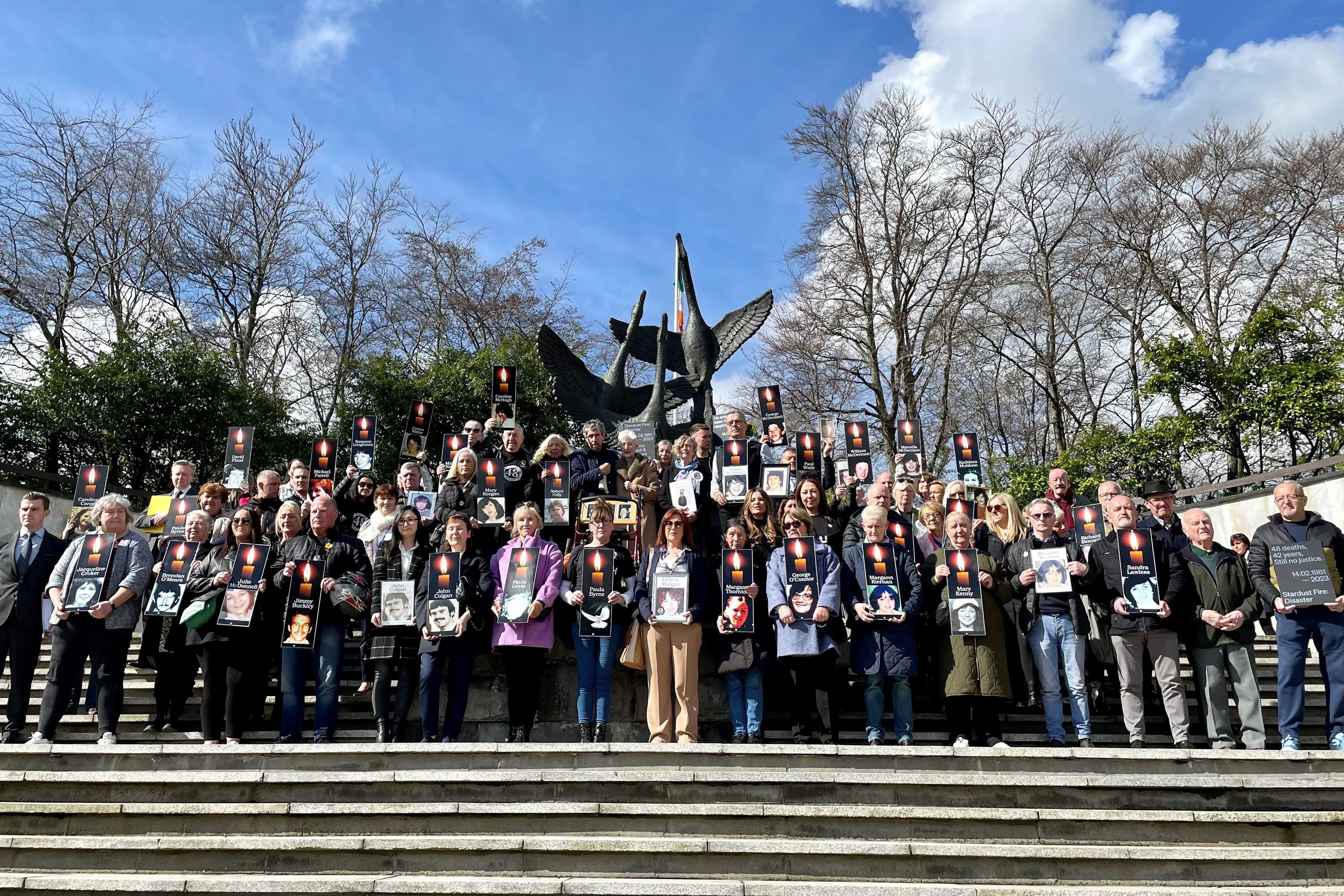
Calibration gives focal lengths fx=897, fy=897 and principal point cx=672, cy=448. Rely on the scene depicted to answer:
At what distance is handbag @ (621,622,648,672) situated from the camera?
19.5 ft

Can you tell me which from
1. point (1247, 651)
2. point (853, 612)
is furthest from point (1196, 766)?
point (853, 612)

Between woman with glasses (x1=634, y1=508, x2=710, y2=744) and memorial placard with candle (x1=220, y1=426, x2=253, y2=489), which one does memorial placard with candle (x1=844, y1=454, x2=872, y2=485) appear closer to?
woman with glasses (x1=634, y1=508, x2=710, y2=744)

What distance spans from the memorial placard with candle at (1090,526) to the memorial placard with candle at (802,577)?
6.08 ft

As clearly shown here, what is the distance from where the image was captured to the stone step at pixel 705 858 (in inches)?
176

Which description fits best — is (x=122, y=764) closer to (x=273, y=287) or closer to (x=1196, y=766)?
(x=1196, y=766)

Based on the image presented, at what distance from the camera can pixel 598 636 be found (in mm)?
5785

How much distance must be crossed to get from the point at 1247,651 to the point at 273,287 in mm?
25242

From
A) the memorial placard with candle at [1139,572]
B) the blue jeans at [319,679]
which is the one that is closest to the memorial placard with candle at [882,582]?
the memorial placard with candle at [1139,572]

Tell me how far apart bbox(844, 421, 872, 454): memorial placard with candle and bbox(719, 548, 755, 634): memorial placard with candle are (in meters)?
3.96

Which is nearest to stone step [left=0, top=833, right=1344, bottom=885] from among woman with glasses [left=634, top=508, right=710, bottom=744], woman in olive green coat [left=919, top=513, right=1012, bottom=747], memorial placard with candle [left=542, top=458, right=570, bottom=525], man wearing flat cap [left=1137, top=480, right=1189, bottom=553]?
woman in olive green coat [left=919, top=513, right=1012, bottom=747]

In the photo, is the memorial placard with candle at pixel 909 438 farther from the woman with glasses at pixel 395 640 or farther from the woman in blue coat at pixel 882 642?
the woman with glasses at pixel 395 640

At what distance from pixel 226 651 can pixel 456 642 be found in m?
1.43

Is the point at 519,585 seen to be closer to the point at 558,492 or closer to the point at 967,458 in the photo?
the point at 558,492

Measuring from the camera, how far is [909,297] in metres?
24.3
